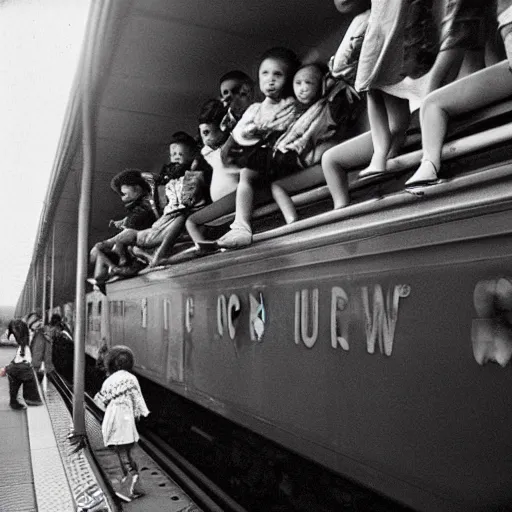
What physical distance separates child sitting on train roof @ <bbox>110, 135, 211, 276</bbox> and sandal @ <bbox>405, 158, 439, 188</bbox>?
2.25 meters

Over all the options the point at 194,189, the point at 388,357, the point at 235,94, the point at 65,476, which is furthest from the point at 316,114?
the point at 65,476

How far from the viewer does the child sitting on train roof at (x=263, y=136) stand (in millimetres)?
2352

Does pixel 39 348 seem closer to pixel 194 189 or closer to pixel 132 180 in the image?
pixel 132 180

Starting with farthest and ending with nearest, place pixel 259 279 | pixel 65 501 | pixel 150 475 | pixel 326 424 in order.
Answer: pixel 150 475 → pixel 65 501 → pixel 259 279 → pixel 326 424

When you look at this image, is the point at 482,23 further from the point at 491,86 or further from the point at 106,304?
the point at 106,304

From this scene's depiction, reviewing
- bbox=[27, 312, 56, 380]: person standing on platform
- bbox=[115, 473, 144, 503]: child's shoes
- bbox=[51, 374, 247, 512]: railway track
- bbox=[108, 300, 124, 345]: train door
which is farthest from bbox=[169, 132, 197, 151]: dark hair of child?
bbox=[27, 312, 56, 380]: person standing on platform

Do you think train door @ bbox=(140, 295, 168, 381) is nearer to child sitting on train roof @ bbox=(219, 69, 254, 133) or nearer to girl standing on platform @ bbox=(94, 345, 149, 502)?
girl standing on platform @ bbox=(94, 345, 149, 502)

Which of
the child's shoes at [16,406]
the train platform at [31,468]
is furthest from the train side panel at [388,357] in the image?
the child's shoes at [16,406]

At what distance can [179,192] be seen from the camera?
3.56m

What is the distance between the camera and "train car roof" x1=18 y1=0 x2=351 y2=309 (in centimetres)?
294

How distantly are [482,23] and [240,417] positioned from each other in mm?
1865

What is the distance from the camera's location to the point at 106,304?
6145 millimetres

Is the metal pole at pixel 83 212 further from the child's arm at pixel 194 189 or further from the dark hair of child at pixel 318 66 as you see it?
the dark hair of child at pixel 318 66

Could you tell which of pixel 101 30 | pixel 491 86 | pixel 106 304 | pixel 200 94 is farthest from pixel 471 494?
pixel 106 304
